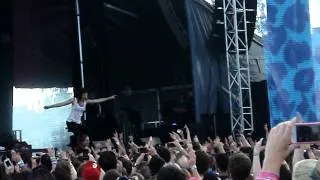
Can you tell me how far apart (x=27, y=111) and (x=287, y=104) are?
252 inches

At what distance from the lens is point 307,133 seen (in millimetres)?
1816

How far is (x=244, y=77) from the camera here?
39.7ft

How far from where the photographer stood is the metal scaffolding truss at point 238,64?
38.1 feet

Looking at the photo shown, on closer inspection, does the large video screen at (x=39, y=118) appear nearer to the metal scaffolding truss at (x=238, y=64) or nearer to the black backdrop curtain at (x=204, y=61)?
the black backdrop curtain at (x=204, y=61)

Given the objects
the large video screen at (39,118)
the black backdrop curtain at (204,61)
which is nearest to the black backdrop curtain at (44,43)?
the large video screen at (39,118)

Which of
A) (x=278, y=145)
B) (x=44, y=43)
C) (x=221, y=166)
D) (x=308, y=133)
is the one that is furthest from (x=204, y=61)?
(x=278, y=145)

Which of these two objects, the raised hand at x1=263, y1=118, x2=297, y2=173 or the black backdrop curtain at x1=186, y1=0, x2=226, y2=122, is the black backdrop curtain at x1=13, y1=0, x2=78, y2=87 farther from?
the raised hand at x1=263, y1=118, x2=297, y2=173

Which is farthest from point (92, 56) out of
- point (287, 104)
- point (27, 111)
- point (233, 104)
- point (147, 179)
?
point (147, 179)

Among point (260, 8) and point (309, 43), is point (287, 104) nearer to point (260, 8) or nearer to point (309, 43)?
point (309, 43)

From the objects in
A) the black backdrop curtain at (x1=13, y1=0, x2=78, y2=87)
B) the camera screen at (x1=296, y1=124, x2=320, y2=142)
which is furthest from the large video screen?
the camera screen at (x1=296, y1=124, x2=320, y2=142)

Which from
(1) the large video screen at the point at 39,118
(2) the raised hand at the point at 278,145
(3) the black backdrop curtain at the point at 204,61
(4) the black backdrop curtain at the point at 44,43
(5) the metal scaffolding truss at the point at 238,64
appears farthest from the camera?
(4) the black backdrop curtain at the point at 44,43

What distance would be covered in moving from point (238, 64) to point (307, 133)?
31.9 ft

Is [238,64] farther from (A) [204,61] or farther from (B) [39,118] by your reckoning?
(B) [39,118]

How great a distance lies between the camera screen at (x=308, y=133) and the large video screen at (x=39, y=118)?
11.6 m
